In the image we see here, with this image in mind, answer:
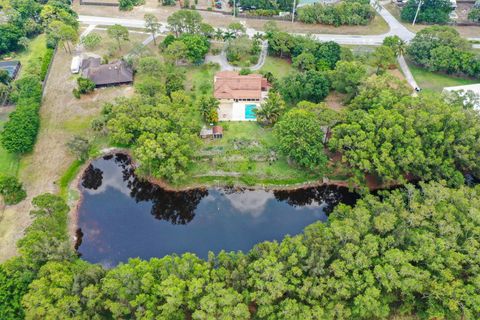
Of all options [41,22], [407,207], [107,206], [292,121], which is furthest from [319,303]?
[41,22]

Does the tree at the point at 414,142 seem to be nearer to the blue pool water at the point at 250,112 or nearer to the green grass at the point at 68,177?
the blue pool water at the point at 250,112

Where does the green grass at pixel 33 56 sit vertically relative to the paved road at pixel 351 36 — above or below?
below

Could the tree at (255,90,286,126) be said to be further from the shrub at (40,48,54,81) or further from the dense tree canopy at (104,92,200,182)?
the shrub at (40,48,54,81)

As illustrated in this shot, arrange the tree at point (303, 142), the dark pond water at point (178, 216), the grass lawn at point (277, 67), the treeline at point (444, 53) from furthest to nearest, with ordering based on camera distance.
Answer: the grass lawn at point (277, 67), the treeline at point (444, 53), the tree at point (303, 142), the dark pond water at point (178, 216)

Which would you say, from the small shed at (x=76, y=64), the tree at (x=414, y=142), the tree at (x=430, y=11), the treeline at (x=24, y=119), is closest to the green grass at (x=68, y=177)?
the treeline at (x=24, y=119)

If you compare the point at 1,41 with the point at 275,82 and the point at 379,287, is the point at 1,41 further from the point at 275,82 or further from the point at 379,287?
the point at 379,287

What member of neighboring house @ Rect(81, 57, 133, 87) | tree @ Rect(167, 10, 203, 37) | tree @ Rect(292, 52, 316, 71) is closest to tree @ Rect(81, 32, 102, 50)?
neighboring house @ Rect(81, 57, 133, 87)
